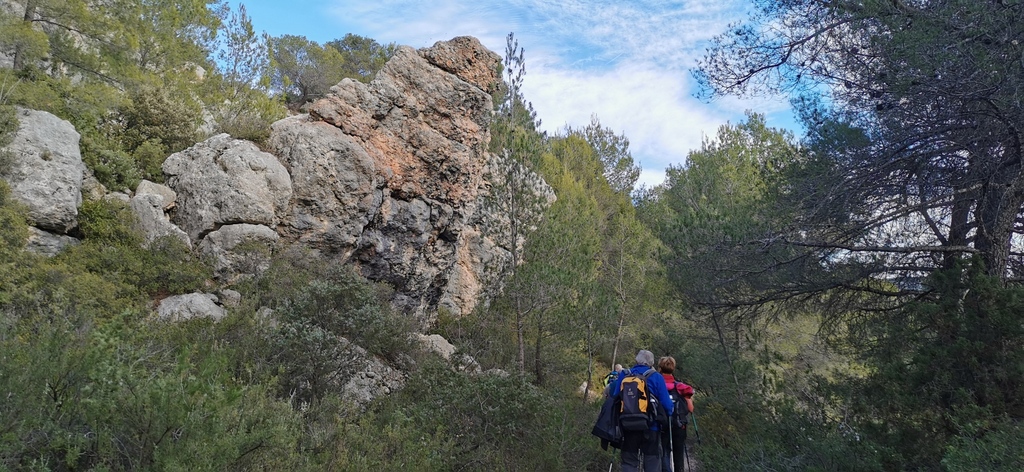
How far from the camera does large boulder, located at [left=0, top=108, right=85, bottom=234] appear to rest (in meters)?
9.14


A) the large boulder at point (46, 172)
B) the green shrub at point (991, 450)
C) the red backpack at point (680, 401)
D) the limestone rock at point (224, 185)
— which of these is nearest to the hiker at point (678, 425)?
the red backpack at point (680, 401)

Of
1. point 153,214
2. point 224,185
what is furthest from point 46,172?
point 224,185

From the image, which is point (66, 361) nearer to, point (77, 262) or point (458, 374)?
point (458, 374)

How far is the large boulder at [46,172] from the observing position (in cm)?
914

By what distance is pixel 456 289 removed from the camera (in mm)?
19641

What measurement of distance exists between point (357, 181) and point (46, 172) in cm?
592

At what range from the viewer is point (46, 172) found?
954 centimetres

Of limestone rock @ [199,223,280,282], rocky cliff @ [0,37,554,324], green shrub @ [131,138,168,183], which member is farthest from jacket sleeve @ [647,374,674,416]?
green shrub @ [131,138,168,183]

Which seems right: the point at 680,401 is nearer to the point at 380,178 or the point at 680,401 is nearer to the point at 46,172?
the point at 380,178

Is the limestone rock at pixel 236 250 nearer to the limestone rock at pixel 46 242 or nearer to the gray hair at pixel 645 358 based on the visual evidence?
the limestone rock at pixel 46 242

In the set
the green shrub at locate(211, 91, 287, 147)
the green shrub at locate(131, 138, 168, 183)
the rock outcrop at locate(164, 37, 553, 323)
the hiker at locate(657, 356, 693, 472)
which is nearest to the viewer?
the hiker at locate(657, 356, 693, 472)

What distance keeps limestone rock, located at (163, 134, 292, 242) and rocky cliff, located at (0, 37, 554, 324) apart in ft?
0.09

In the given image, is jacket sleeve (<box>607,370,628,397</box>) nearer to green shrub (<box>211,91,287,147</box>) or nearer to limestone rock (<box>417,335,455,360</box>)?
limestone rock (<box>417,335,455,360</box>)

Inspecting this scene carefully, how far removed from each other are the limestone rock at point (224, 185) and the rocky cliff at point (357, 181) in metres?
0.03
